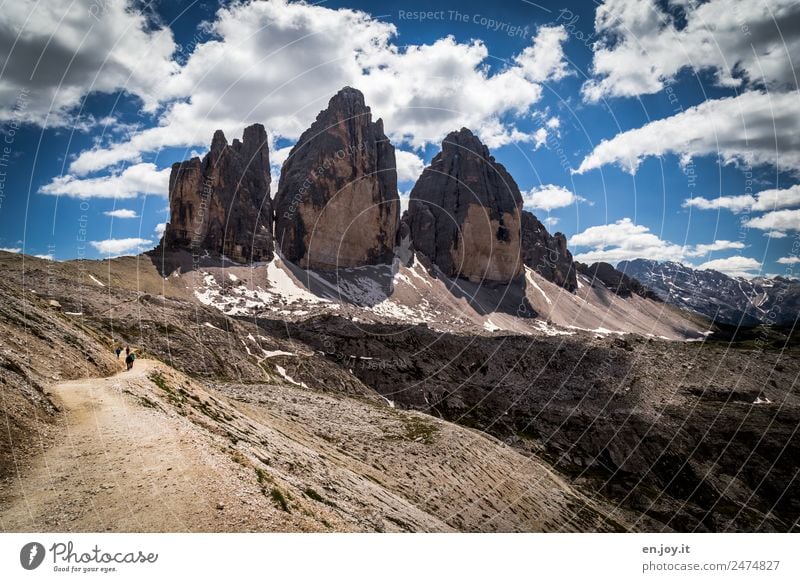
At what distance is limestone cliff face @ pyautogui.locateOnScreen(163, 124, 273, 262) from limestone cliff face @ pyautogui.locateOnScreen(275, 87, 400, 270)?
33.1ft

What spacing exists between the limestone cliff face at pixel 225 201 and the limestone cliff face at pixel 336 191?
10.1 meters

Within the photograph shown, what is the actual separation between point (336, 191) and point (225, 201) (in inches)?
1545

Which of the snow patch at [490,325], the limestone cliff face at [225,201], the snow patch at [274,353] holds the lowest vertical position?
the snow patch at [490,325]

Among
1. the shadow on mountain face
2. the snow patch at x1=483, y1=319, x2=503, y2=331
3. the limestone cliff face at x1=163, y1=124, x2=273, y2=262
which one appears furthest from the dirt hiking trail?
the shadow on mountain face

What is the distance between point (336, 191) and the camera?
16650 centimetres

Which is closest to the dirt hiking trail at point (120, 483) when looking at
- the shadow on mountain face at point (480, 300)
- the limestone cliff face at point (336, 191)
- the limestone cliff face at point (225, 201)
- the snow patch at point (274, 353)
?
the snow patch at point (274, 353)

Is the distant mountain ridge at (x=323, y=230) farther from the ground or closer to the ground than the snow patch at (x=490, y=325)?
farther from the ground

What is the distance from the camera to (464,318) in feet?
552

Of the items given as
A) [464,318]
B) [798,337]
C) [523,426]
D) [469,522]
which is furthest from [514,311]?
[469,522]

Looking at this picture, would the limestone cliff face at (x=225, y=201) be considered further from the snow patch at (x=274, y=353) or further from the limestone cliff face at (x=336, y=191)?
the snow patch at (x=274, y=353)

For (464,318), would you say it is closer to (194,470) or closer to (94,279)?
(94,279)

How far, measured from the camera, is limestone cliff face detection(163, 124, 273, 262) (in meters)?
139

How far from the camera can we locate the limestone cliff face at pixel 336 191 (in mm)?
164500
